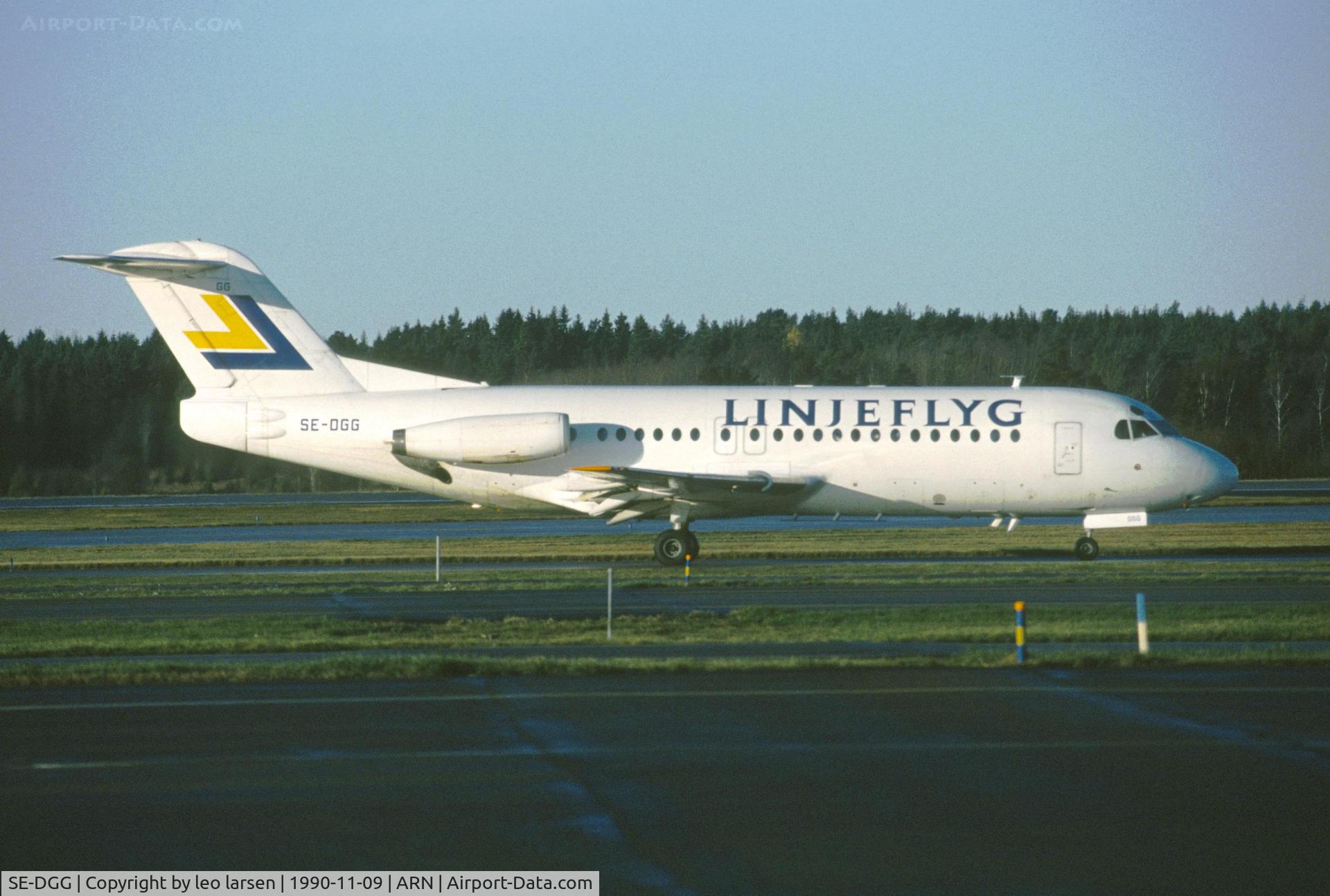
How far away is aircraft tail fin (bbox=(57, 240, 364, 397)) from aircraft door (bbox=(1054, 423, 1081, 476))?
15.7 metres

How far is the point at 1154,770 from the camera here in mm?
10312

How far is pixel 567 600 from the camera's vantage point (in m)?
22.5

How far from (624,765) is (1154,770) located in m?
3.97

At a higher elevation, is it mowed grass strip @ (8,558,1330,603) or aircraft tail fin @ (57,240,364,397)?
aircraft tail fin @ (57,240,364,397)

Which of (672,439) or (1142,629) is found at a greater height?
(672,439)

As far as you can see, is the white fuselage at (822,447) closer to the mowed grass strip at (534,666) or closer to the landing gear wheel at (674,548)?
the landing gear wheel at (674,548)

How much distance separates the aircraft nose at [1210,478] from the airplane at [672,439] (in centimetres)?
4

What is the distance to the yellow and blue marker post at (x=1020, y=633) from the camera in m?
15.1

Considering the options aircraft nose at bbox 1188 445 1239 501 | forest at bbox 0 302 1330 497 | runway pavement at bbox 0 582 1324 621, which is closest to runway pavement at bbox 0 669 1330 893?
runway pavement at bbox 0 582 1324 621

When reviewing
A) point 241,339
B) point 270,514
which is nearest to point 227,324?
point 241,339

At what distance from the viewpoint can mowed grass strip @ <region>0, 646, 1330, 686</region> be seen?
15.1 m

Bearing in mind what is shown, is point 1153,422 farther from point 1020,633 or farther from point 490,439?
point 1020,633

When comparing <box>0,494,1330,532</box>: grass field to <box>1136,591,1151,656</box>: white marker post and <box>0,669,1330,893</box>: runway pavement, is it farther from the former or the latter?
<box>0,669,1330,893</box>: runway pavement

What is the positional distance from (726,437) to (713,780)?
65.4ft
